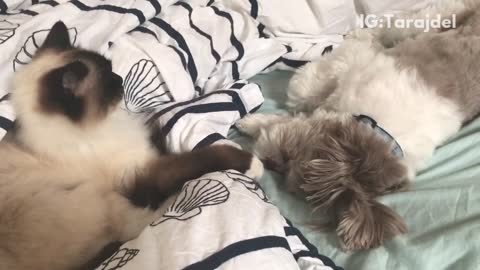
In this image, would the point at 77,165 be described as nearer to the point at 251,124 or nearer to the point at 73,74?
the point at 73,74

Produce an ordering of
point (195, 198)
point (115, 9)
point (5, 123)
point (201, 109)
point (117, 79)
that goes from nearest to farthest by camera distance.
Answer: point (195, 198) < point (5, 123) < point (117, 79) < point (201, 109) < point (115, 9)

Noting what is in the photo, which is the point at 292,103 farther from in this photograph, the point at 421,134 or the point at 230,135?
the point at 421,134

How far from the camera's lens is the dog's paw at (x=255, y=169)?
4.57 ft

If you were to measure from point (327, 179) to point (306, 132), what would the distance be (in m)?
0.18

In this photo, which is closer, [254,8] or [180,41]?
[180,41]

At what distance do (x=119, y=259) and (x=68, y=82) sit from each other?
471 millimetres

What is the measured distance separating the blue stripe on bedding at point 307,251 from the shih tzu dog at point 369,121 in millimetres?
62

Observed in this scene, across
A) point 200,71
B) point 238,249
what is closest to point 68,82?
point 200,71

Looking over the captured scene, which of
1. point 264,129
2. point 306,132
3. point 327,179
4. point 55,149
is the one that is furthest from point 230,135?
point 55,149

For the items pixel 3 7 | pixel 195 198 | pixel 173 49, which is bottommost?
pixel 195 198

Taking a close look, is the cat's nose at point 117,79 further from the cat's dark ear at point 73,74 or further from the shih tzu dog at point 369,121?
the shih tzu dog at point 369,121

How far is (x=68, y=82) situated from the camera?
4.18 ft

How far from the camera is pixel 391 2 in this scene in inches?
75.7

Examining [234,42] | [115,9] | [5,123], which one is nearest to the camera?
[5,123]
